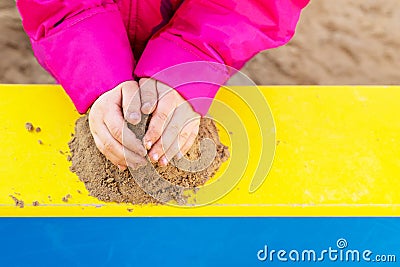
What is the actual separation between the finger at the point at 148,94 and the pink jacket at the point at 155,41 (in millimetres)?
16

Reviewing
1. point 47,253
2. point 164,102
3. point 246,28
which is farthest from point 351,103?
point 47,253

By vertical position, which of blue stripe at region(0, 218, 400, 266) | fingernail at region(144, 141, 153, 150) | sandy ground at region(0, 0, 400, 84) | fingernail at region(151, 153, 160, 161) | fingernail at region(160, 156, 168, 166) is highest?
fingernail at region(144, 141, 153, 150)

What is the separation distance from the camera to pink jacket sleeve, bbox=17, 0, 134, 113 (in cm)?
84

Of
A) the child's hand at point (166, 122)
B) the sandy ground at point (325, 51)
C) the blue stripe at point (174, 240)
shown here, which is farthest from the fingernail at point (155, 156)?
the sandy ground at point (325, 51)

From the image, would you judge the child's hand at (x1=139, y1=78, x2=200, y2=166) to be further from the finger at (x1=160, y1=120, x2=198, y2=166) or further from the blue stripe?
the blue stripe

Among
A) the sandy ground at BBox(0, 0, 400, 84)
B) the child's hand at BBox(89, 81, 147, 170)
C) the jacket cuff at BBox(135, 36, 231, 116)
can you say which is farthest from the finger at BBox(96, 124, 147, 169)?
the sandy ground at BBox(0, 0, 400, 84)

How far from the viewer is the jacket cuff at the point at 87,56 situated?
0.84 m

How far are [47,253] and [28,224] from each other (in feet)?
0.18

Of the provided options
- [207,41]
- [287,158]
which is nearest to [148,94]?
[207,41]

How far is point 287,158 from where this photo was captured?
92 centimetres

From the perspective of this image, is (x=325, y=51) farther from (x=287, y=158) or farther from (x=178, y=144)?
(x=178, y=144)

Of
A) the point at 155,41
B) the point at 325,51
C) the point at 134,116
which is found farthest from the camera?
the point at 325,51

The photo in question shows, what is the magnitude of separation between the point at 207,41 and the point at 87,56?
190 millimetres

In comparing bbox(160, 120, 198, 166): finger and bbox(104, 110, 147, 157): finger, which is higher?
bbox(104, 110, 147, 157): finger
